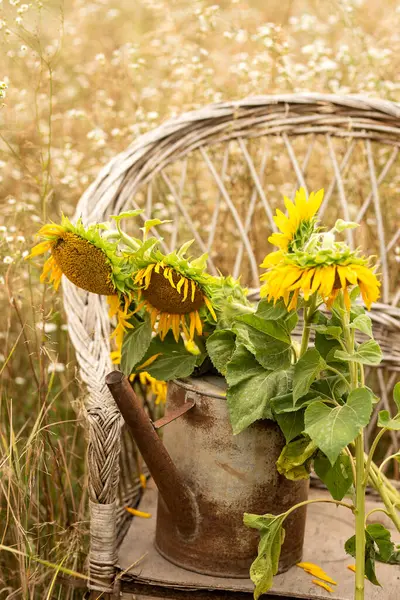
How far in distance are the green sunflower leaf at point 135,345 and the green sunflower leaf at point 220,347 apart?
0.30 feet

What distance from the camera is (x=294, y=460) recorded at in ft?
3.44

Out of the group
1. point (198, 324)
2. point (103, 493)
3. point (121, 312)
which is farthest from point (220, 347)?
point (103, 493)

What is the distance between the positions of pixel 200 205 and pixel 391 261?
54 centimetres

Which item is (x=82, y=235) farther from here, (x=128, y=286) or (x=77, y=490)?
(x=77, y=490)

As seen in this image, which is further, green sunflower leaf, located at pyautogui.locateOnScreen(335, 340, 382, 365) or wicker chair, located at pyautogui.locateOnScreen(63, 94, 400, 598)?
wicker chair, located at pyautogui.locateOnScreen(63, 94, 400, 598)

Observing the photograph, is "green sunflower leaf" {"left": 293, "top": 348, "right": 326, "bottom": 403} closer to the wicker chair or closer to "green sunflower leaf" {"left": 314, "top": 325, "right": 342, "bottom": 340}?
"green sunflower leaf" {"left": 314, "top": 325, "right": 342, "bottom": 340}

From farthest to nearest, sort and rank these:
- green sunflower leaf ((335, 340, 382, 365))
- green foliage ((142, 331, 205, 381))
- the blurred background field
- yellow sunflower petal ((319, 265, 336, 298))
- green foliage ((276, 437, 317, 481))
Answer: the blurred background field → green foliage ((142, 331, 205, 381)) → green foliage ((276, 437, 317, 481)) → green sunflower leaf ((335, 340, 382, 365)) → yellow sunflower petal ((319, 265, 336, 298))

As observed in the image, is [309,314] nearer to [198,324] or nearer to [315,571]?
[198,324]

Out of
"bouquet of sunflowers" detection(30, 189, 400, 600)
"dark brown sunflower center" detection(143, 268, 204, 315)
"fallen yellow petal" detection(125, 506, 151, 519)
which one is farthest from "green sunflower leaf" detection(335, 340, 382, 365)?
"fallen yellow petal" detection(125, 506, 151, 519)

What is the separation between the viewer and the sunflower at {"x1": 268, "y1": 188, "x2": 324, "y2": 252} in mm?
937

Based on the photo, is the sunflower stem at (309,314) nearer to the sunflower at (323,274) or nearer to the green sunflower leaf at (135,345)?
the sunflower at (323,274)

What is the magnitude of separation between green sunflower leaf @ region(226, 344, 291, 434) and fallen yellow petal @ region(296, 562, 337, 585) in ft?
0.98

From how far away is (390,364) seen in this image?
1.55 m

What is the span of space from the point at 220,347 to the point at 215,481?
0.19 meters
